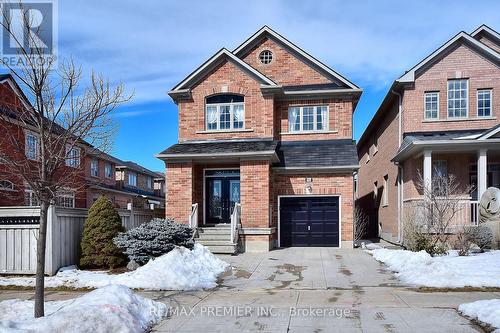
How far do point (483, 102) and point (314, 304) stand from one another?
14.7 m

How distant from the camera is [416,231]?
1455cm

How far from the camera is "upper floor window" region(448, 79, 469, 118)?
18753mm

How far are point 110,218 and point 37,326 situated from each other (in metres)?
6.81

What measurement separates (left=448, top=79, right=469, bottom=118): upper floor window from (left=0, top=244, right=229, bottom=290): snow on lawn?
13015 mm

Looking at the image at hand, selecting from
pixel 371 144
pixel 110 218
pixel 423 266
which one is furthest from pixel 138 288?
pixel 371 144

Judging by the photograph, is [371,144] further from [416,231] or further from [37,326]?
[37,326]

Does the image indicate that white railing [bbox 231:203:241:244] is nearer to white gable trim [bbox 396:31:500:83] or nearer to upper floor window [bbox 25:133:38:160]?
upper floor window [bbox 25:133:38:160]

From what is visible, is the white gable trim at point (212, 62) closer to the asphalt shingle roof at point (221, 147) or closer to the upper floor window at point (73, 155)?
the asphalt shingle roof at point (221, 147)

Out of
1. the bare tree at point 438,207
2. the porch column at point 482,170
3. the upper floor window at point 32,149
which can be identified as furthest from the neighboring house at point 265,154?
the upper floor window at point 32,149

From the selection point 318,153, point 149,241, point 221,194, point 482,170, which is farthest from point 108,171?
point 482,170

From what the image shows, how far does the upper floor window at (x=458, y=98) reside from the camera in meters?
18.8

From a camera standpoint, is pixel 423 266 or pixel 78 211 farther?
pixel 78 211

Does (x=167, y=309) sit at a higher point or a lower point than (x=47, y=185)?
lower

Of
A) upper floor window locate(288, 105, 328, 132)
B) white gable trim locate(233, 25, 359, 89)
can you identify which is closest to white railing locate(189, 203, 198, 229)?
upper floor window locate(288, 105, 328, 132)
